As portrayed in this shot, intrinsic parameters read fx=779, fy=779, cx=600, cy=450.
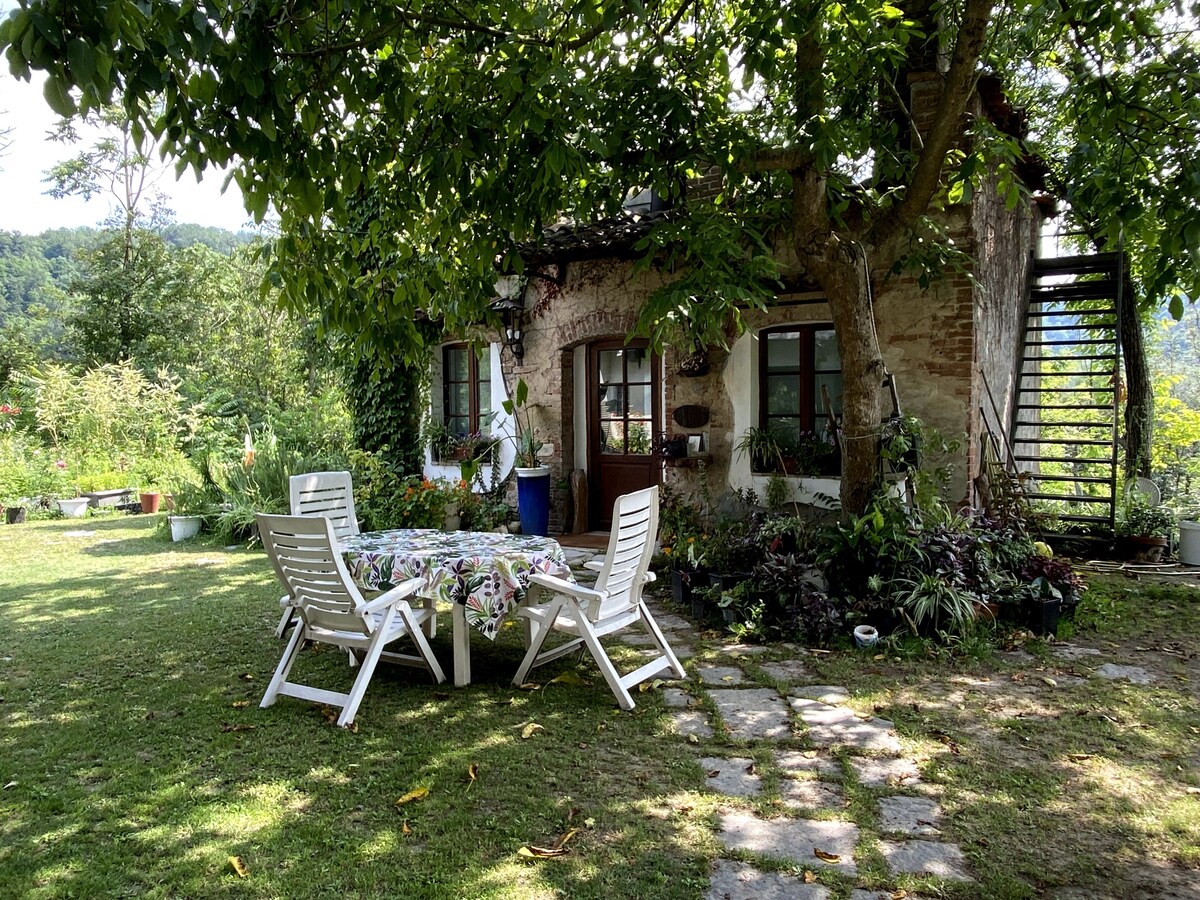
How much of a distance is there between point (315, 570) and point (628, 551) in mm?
1542

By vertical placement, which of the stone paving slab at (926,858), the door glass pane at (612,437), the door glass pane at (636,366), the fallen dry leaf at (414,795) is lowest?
the stone paving slab at (926,858)

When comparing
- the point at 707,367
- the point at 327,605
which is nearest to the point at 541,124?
the point at 327,605

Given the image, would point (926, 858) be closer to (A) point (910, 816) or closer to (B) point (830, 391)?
(A) point (910, 816)

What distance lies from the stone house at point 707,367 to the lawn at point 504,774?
2524 millimetres

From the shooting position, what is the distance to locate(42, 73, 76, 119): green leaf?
1941 mm

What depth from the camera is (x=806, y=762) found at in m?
3.23

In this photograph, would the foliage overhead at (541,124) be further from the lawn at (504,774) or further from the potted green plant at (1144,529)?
the potted green plant at (1144,529)

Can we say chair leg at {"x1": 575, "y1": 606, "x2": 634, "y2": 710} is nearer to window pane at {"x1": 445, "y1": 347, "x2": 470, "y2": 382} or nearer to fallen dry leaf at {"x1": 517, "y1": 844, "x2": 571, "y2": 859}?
fallen dry leaf at {"x1": 517, "y1": 844, "x2": 571, "y2": 859}

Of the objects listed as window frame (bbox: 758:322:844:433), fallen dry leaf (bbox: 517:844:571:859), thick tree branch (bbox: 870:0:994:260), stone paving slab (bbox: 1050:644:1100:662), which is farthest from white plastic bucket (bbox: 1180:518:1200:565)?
fallen dry leaf (bbox: 517:844:571:859)

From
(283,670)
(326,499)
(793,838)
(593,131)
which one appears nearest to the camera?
(793,838)

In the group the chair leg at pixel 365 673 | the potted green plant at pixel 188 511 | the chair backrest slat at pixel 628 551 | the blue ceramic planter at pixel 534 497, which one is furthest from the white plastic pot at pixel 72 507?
the chair backrest slat at pixel 628 551

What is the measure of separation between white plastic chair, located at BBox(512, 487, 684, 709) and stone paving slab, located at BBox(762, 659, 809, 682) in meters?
0.52

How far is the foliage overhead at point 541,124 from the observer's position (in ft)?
9.59

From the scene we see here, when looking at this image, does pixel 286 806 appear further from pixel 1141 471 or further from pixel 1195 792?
pixel 1141 471
